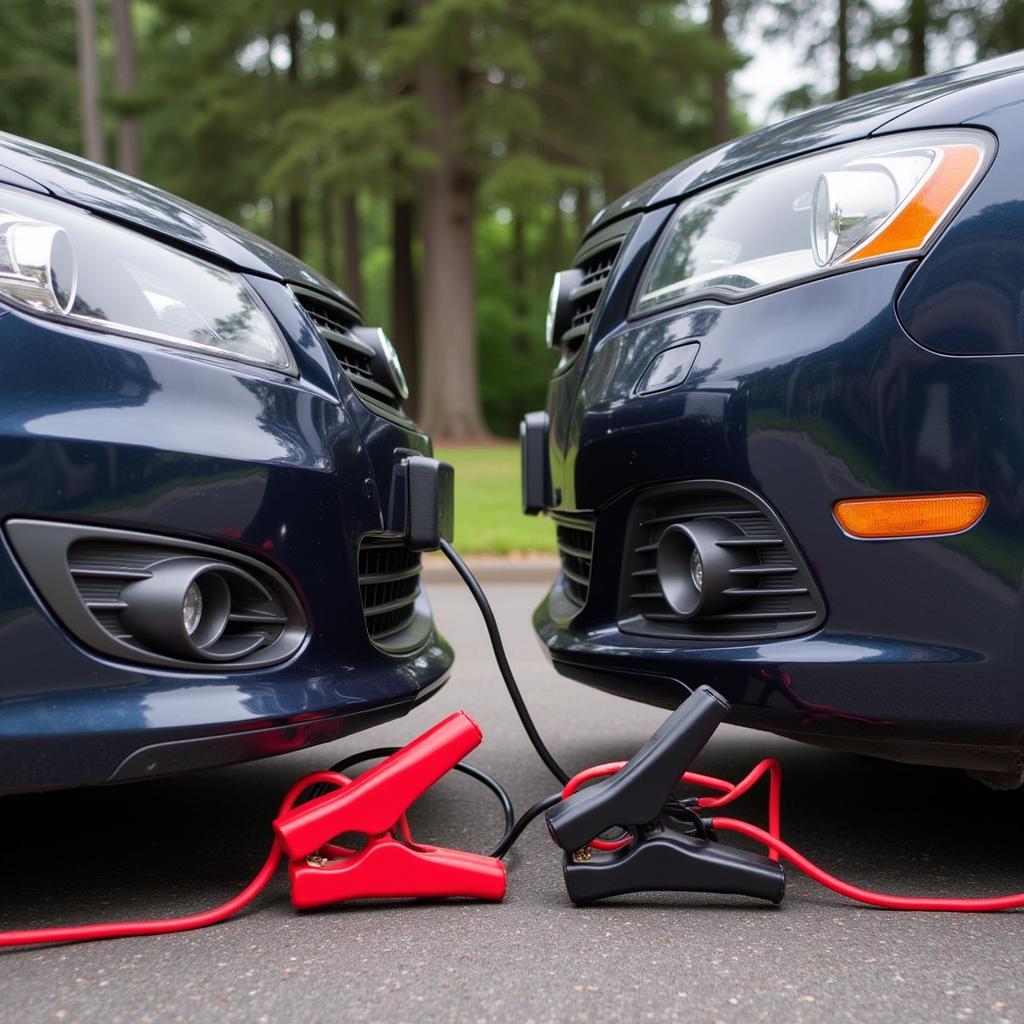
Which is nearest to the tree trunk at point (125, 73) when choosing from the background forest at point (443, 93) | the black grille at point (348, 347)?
the background forest at point (443, 93)

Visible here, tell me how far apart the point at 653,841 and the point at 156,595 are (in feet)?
2.92

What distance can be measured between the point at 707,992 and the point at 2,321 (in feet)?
4.53

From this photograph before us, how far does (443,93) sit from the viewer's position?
58.3 ft

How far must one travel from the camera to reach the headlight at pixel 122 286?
181cm

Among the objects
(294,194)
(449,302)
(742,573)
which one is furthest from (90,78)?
(742,573)

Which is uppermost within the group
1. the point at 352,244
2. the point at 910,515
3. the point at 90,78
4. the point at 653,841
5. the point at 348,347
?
the point at 90,78

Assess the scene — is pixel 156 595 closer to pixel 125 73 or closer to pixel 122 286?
pixel 122 286

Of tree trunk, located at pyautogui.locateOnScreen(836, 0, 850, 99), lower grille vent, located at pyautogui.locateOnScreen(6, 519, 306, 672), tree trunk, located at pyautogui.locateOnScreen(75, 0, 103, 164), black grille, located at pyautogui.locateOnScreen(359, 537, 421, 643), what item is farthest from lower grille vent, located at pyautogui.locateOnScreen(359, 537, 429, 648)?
tree trunk, located at pyautogui.locateOnScreen(836, 0, 850, 99)

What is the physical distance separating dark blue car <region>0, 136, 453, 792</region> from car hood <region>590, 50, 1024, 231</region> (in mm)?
839

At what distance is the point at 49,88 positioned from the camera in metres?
23.4

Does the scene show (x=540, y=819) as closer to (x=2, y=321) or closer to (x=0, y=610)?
(x=0, y=610)

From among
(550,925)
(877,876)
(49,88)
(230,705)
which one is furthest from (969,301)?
(49,88)

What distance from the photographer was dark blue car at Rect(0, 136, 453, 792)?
1.76m

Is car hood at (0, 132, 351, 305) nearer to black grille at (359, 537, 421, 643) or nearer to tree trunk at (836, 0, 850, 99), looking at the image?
black grille at (359, 537, 421, 643)
